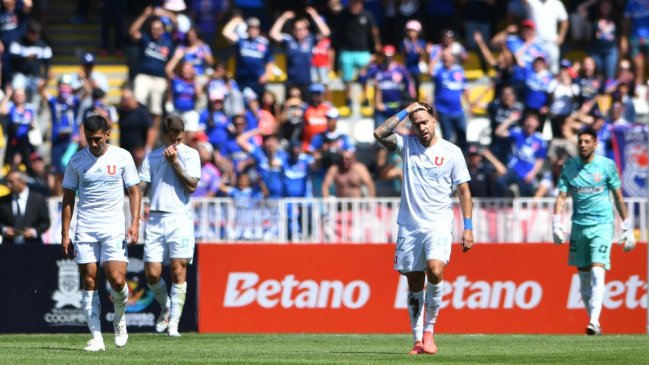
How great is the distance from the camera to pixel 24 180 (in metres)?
20.3

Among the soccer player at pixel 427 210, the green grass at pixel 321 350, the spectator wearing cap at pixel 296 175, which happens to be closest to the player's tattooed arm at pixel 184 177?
the green grass at pixel 321 350

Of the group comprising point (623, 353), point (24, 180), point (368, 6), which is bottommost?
point (623, 353)

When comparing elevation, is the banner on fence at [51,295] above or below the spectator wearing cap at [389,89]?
below

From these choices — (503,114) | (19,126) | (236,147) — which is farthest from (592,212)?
(19,126)

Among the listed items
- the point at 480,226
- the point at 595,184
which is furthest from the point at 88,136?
the point at 480,226

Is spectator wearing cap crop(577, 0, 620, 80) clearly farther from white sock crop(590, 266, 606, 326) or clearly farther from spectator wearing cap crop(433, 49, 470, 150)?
white sock crop(590, 266, 606, 326)

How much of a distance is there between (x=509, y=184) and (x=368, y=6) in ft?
21.7

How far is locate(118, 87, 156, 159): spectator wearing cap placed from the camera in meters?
24.0

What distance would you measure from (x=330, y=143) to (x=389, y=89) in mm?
1760

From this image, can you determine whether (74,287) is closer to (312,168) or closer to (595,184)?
(312,168)

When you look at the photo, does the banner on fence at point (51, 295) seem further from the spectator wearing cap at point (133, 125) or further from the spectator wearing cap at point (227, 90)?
the spectator wearing cap at point (227, 90)

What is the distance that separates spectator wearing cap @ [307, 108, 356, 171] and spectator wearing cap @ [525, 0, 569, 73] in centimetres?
432

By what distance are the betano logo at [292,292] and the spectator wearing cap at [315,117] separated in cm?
429

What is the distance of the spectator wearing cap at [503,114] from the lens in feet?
78.9
